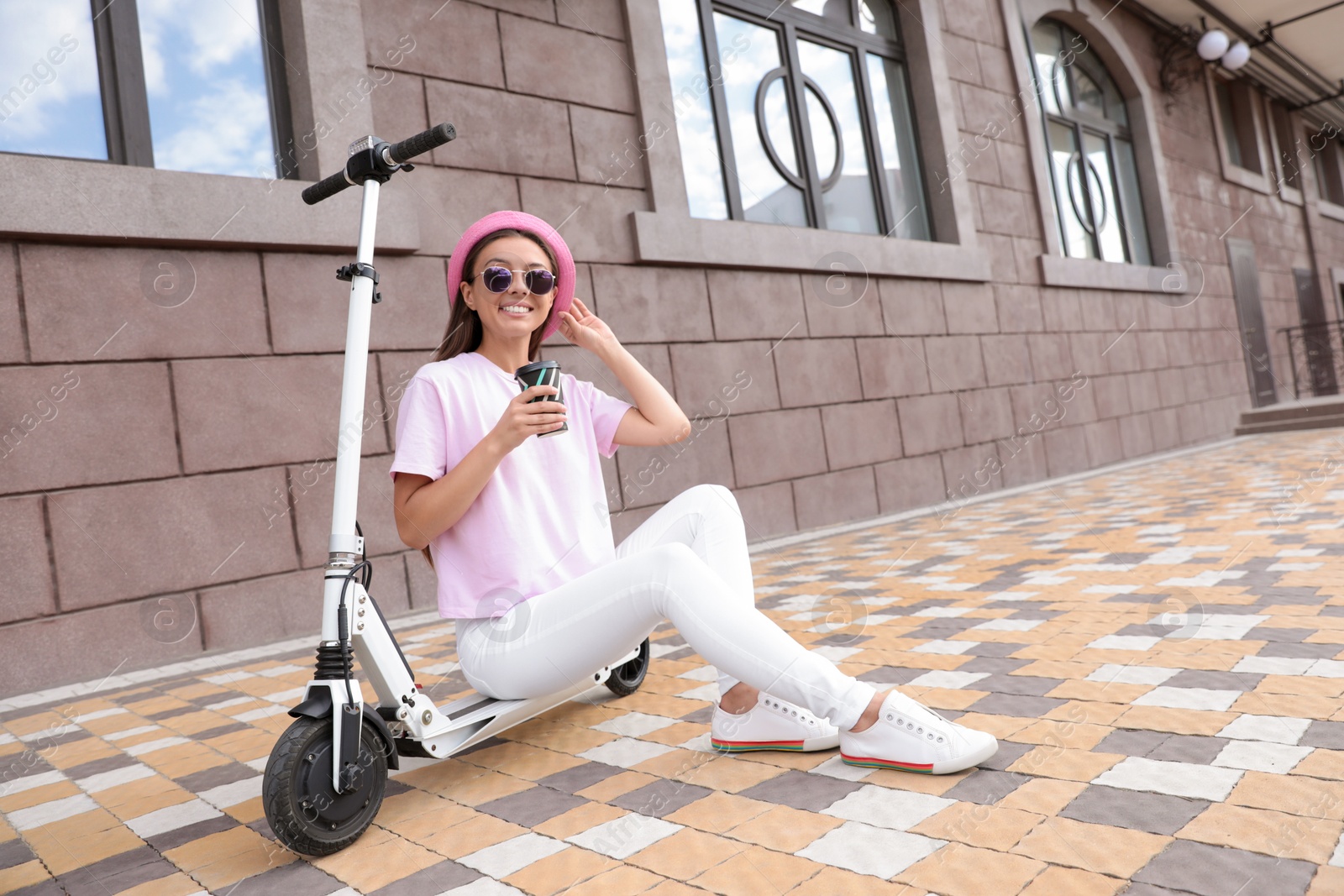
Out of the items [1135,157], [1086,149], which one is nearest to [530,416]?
[1086,149]

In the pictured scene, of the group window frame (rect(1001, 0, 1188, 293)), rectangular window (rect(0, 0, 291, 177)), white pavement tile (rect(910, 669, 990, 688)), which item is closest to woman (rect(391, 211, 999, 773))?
white pavement tile (rect(910, 669, 990, 688))

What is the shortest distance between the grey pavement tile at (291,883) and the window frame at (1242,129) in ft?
47.3

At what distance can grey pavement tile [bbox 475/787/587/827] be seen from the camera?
1.68m

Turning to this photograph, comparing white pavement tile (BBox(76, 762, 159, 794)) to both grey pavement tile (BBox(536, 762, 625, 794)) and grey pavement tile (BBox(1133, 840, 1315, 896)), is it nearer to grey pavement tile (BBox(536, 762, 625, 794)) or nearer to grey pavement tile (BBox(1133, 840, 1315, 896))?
grey pavement tile (BBox(536, 762, 625, 794))

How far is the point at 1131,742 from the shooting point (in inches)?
67.4

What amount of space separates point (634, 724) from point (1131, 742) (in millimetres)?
1107

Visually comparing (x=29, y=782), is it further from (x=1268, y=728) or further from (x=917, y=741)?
(x=1268, y=728)

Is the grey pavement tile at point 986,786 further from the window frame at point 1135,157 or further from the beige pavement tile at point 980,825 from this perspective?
the window frame at point 1135,157

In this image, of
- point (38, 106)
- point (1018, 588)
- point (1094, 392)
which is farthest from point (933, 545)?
point (1094, 392)

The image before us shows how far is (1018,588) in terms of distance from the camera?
3369 millimetres

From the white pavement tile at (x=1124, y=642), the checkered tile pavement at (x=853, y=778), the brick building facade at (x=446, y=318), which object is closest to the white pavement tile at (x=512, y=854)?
the checkered tile pavement at (x=853, y=778)

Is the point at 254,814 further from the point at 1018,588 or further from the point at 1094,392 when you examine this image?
the point at 1094,392

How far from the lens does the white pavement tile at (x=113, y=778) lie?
7.01 ft

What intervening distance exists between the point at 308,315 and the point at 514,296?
247cm
